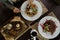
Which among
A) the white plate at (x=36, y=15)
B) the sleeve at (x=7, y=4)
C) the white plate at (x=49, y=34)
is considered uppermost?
the sleeve at (x=7, y=4)

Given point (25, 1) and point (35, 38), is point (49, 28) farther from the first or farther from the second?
point (25, 1)

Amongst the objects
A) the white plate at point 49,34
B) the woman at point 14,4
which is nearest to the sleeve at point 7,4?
the woman at point 14,4

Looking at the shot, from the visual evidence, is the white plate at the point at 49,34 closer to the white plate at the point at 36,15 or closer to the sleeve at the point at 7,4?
the white plate at the point at 36,15

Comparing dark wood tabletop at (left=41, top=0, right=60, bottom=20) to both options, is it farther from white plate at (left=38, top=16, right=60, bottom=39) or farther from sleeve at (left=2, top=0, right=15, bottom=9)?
sleeve at (left=2, top=0, right=15, bottom=9)

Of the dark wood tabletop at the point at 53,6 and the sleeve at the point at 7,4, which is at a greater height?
the sleeve at the point at 7,4

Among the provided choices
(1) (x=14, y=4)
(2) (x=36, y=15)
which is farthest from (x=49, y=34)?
(1) (x=14, y=4)

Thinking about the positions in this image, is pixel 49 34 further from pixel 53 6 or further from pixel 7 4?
pixel 7 4

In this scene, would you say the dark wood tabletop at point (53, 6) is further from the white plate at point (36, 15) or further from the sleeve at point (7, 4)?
the sleeve at point (7, 4)

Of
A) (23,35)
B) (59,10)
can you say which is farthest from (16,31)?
(59,10)

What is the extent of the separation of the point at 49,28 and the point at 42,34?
0.08m

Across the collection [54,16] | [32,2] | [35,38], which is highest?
[32,2]

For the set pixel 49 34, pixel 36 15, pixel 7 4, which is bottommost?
pixel 49 34

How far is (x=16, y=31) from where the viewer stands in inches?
83.2

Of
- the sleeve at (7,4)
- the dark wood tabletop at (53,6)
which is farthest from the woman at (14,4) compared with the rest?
the dark wood tabletop at (53,6)
